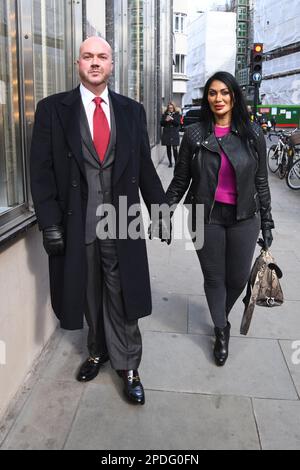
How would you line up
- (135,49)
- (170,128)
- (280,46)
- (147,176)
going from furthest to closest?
(280,46) < (170,128) < (135,49) < (147,176)

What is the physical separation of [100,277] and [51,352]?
87cm

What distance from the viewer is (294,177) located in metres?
10.4

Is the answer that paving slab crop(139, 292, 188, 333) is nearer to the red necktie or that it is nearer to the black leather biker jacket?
the black leather biker jacket

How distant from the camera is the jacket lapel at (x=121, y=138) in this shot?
2.72 meters

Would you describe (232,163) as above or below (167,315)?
above

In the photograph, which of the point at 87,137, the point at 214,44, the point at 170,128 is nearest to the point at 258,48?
the point at 170,128

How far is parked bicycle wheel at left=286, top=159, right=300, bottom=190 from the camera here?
10305mm

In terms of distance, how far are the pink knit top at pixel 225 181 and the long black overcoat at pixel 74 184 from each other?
46 centimetres

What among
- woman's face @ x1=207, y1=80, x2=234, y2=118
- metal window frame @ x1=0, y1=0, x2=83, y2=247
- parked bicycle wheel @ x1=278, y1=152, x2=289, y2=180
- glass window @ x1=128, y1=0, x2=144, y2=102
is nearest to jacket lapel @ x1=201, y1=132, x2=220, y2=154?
woman's face @ x1=207, y1=80, x2=234, y2=118

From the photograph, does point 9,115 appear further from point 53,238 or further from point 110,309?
point 110,309

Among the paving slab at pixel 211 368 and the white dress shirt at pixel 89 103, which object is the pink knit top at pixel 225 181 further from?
the paving slab at pixel 211 368

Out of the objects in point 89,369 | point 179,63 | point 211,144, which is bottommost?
point 89,369

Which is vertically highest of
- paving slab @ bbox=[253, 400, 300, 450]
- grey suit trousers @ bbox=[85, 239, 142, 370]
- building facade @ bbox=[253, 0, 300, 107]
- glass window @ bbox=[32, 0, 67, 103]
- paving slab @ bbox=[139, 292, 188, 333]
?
building facade @ bbox=[253, 0, 300, 107]

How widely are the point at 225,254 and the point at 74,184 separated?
1149mm
